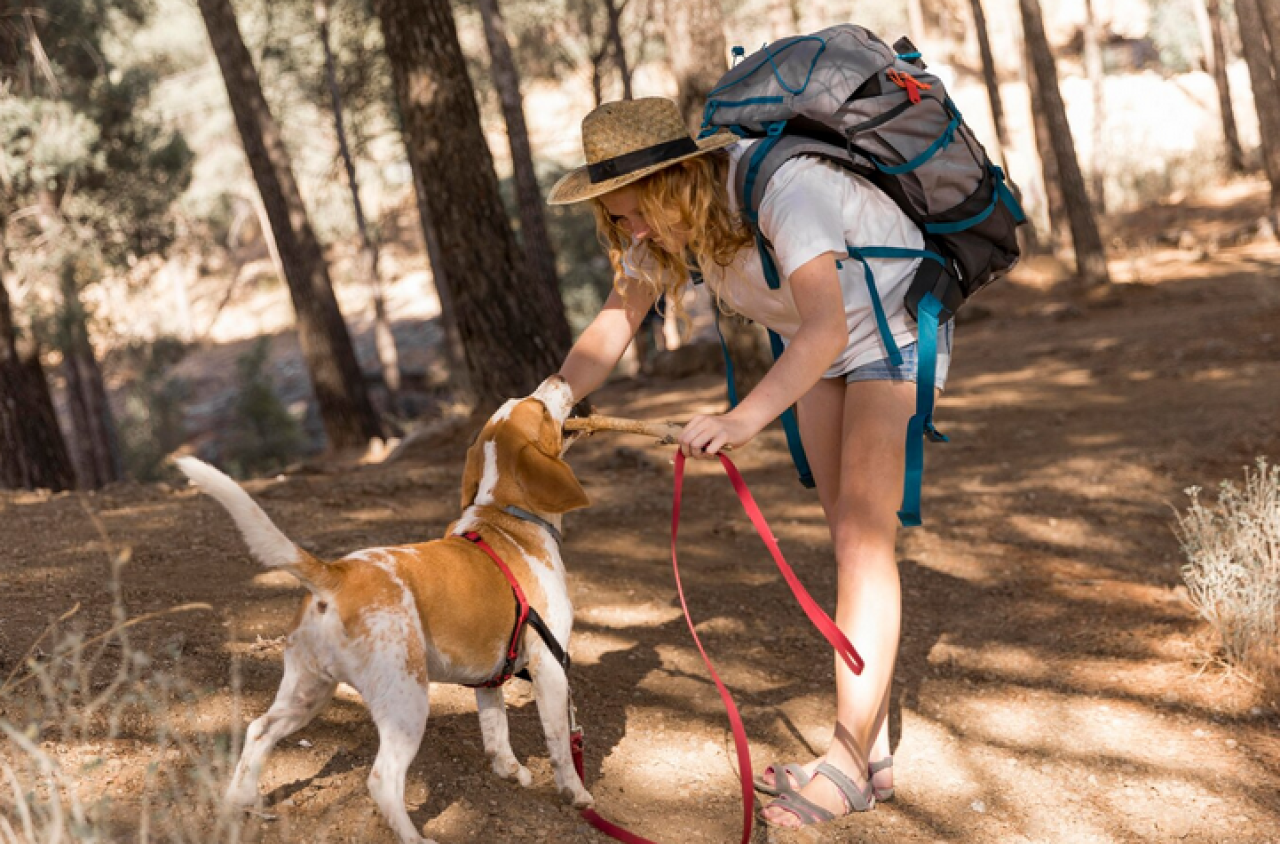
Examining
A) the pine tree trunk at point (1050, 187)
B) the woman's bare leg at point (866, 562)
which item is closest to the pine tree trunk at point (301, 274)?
the woman's bare leg at point (866, 562)

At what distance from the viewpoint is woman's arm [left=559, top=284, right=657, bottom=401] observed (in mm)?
3570

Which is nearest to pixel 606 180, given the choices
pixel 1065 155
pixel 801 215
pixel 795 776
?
pixel 801 215

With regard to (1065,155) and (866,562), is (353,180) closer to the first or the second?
(1065,155)

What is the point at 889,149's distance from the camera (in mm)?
3156

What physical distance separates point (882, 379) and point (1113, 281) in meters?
A: 15.3

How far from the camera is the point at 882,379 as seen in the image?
10.8 ft

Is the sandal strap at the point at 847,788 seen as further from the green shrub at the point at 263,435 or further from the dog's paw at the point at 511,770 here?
the green shrub at the point at 263,435

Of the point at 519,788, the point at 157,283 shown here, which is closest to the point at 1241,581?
the point at 519,788

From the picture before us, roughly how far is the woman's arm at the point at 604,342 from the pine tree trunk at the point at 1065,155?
47.8 ft

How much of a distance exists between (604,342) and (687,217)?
639mm

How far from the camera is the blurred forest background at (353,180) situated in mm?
8664

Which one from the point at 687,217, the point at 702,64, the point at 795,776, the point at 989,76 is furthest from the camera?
the point at 989,76

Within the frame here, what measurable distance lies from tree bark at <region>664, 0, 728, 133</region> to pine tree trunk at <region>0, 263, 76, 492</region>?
20.3ft

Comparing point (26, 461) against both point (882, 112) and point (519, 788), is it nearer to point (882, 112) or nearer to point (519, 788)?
point (519, 788)
